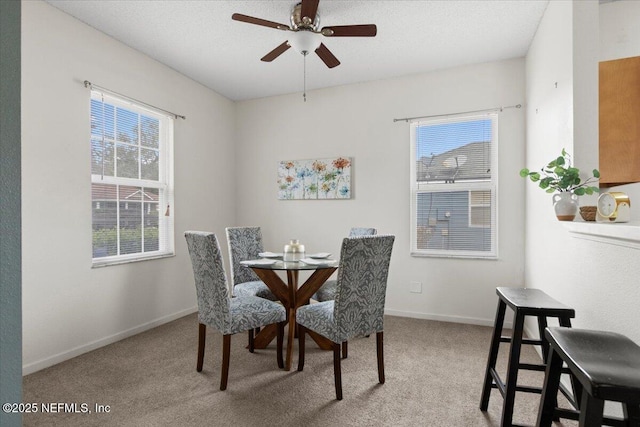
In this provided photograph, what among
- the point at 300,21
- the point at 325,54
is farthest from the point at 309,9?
the point at 325,54

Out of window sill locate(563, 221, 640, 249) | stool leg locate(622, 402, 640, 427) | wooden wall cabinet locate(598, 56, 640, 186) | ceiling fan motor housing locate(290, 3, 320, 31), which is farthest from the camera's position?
ceiling fan motor housing locate(290, 3, 320, 31)

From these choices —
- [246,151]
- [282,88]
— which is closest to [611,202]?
[282,88]

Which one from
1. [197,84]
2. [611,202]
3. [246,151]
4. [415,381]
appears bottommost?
[415,381]

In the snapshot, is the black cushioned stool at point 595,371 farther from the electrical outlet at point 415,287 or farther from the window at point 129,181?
the window at point 129,181

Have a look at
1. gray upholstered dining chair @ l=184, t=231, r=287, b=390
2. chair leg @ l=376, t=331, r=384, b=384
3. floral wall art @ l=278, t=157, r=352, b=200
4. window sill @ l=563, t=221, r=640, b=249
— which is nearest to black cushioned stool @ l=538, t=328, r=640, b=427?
window sill @ l=563, t=221, r=640, b=249

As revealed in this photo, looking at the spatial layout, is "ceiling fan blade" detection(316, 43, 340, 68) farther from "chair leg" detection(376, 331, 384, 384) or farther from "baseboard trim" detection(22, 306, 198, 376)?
"baseboard trim" detection(22, 306, 198, 376)

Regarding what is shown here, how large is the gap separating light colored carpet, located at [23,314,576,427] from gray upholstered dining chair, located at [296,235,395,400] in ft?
0.71

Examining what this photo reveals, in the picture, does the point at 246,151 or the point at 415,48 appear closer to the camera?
the point at 415,48

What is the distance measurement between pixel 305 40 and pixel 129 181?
6.88 feet

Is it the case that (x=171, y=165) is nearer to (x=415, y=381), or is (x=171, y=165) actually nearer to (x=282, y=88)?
(x=282, y=88)

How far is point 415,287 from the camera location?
3.84 m

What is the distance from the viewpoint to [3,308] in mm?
878

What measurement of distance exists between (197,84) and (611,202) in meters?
4.03

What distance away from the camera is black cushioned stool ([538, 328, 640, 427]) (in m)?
0.83
